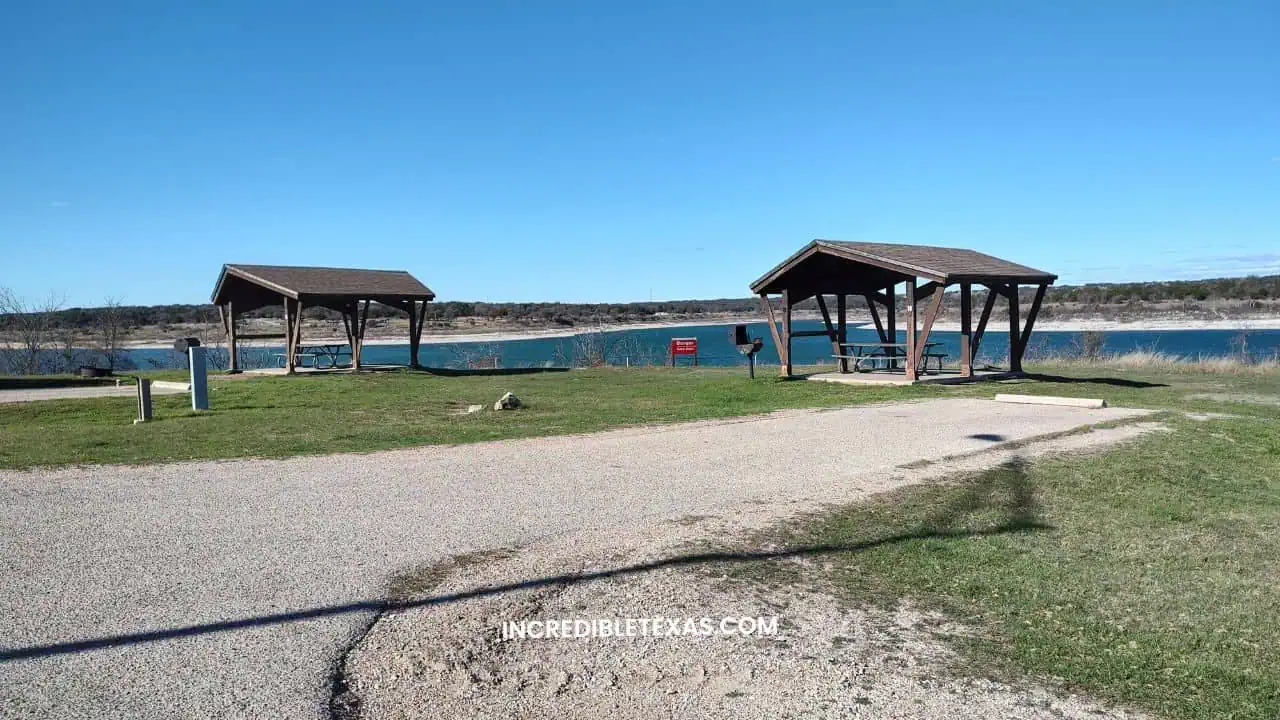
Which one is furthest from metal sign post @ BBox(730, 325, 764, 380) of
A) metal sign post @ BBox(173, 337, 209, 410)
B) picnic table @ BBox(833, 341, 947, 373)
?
metal sign post @ BBox(173, 337, 209, 410)

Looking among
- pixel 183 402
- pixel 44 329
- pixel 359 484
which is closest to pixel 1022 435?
pixel 359 484

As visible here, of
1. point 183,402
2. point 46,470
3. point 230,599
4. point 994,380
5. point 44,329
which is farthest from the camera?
point 44,329

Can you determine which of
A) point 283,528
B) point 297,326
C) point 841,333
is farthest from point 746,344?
point 283,528

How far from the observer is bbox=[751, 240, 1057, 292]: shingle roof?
1791 cm

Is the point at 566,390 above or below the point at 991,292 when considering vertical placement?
below

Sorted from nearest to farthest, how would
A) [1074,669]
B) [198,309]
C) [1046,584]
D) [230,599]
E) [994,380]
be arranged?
[1074,669], [230,599], [1046,584], [994,380], [198,309]

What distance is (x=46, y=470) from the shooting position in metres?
9.09

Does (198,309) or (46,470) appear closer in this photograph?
(46,470)

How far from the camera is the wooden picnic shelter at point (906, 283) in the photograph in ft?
60.1

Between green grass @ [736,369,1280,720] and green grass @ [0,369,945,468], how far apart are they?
19.4 feet

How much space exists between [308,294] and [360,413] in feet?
31.8

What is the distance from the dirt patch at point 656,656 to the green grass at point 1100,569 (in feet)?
0.96

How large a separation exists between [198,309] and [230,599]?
10275 centimetres

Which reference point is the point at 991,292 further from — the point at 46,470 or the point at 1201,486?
the point at 46,470
